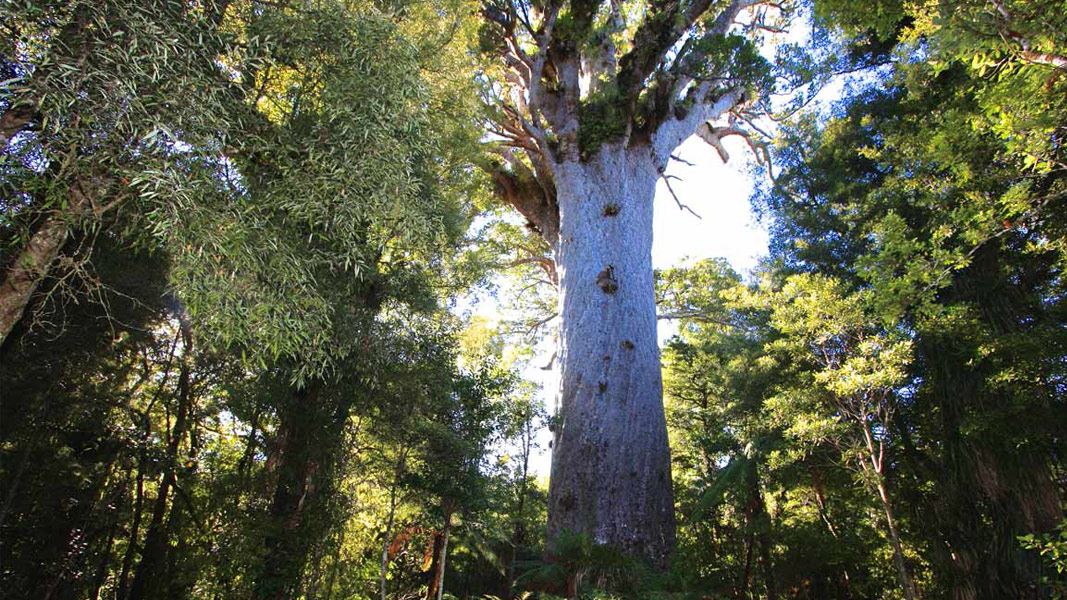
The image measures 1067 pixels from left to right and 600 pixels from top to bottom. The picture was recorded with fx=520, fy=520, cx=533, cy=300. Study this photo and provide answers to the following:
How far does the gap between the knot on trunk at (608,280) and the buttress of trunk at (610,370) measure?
1 cm

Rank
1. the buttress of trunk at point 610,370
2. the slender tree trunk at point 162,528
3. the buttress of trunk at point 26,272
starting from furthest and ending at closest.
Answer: the slender tree trunk at point 162,528 → the buttress of trunk at point 610,370 → the buttress of trunk at point 26,272

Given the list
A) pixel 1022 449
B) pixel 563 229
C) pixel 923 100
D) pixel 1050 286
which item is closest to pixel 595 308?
pixel 563 229

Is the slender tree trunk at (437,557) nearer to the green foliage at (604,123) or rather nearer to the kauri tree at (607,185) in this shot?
the kauri tree at (607,185)

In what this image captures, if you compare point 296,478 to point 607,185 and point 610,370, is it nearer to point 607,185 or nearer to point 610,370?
point 610,370

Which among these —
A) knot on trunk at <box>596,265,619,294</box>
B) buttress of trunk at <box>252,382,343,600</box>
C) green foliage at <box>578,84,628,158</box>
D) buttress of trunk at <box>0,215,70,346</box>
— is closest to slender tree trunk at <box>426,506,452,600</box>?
buttress of trunk at <box>252,382,343,600</box>

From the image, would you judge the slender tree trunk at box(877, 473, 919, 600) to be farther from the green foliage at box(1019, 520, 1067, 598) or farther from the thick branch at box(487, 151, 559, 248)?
the thick branch at box(487, 151, 559, 248)

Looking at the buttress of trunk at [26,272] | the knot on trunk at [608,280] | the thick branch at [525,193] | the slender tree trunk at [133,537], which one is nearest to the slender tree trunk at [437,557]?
the knot on trunk at [608,280]

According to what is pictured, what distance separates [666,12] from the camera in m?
6.71

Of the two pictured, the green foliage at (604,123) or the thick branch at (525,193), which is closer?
the green foliage at (604,123)

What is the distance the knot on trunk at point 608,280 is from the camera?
566 cm

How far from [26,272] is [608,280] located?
4574mm

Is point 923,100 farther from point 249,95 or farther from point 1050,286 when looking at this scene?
point 249,95

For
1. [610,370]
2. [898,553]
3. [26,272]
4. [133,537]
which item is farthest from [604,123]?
[133,537]

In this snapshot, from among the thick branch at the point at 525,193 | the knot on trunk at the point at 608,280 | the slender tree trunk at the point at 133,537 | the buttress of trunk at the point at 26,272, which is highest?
the thick branch at the point at 525,193
